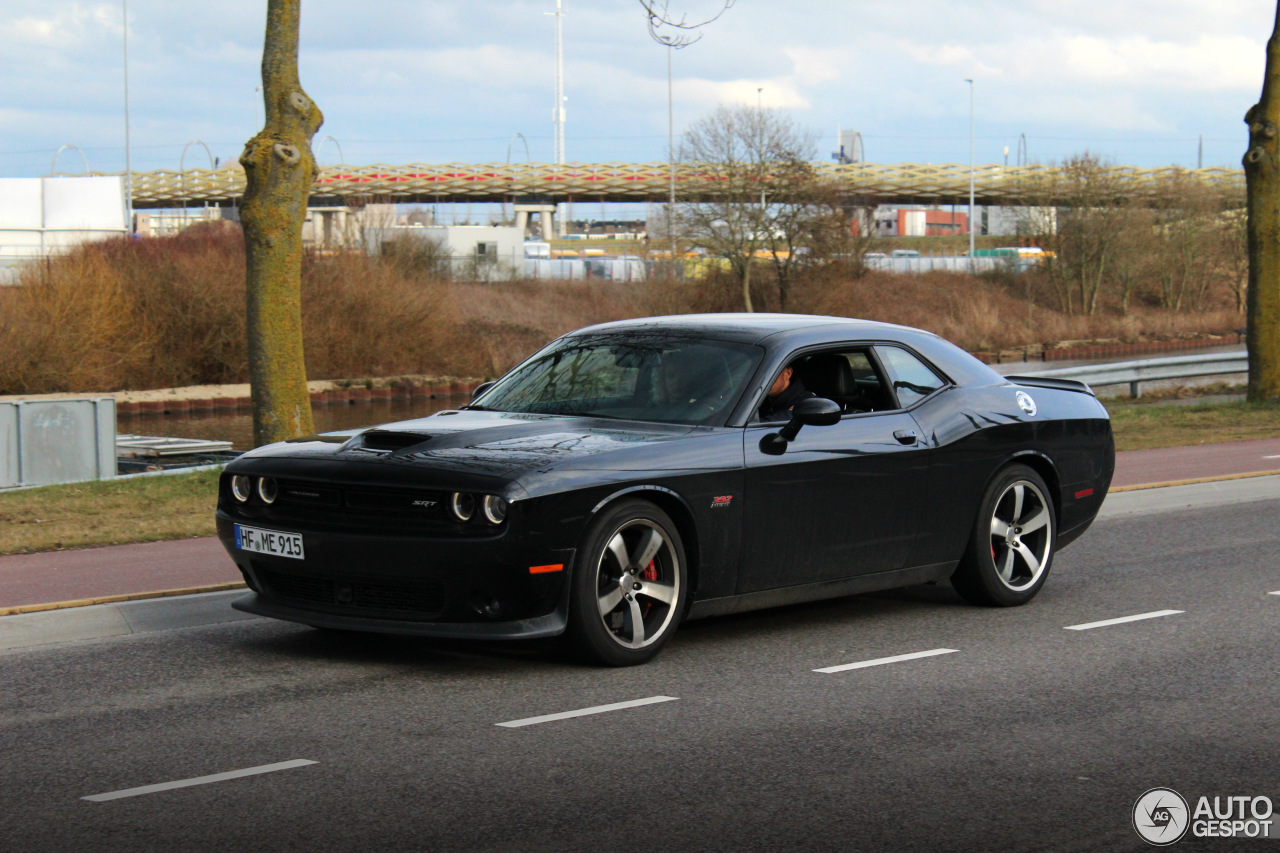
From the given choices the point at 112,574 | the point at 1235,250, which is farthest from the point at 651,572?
the point at 1235,250

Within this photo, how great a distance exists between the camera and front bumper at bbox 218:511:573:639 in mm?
6234

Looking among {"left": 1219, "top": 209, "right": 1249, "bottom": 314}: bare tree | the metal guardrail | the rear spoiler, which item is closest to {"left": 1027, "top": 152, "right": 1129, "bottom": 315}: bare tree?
{"left": 1219, "top": 209, "right": 1249, "bottom": 314}: bare tree

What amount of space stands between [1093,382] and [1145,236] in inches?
1578

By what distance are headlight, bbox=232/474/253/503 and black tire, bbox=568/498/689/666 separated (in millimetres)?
1754

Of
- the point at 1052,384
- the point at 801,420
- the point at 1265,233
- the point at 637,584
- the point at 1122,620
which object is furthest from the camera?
the point at 1265,233

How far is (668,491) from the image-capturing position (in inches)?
263

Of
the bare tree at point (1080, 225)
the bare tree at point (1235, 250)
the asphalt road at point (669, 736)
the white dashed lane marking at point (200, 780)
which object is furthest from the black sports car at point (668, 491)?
the bare tree at point (1235, 250)

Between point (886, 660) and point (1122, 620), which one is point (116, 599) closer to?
point (886, 660)

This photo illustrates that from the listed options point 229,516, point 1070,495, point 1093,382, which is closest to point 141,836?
point 229,516

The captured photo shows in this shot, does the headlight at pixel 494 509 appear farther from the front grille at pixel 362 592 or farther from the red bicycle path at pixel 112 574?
the red bicycle path at pixel 112 574

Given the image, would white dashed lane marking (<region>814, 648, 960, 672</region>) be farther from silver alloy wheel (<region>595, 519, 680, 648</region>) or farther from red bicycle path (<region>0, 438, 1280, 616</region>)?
red bicycle path (<region>0, 438, 1280, 616</region>)

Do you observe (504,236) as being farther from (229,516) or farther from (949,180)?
(229,516)

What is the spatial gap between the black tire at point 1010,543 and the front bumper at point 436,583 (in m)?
2.92

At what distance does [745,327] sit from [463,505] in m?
2.17
